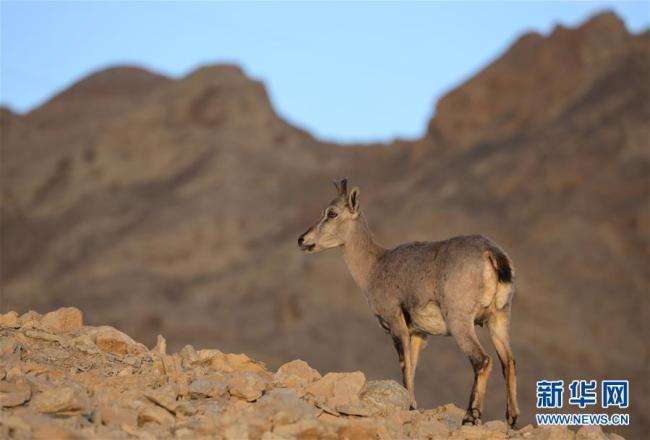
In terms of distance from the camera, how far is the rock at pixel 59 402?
33.2 ft

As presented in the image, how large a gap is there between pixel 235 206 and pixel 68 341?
51708mm

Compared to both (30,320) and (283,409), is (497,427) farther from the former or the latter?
(30,320)

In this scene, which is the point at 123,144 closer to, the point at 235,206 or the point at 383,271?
the point at 235,206

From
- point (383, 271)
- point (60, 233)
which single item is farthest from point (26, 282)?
point (383, 271)

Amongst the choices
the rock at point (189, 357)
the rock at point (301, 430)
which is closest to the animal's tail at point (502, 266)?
the rock at point (189, 357)

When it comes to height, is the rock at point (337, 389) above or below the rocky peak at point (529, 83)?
below

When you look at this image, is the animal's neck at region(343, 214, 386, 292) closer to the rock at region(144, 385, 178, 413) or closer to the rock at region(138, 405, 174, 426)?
the rock at region(144, 385, 178, 413)

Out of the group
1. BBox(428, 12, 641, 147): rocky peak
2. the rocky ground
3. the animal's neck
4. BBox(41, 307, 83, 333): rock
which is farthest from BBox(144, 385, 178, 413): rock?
BBox(428, 12, 641, 147): rocky peak

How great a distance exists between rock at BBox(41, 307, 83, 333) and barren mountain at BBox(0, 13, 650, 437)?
2591 cm

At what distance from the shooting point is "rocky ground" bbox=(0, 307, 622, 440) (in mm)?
10156

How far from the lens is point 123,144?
72062 millimetres

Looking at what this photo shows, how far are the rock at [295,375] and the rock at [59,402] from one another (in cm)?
314

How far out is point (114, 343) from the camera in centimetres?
1338

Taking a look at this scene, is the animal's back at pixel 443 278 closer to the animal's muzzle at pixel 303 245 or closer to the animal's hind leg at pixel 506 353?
the animal's hind leg at pixel 506 353
